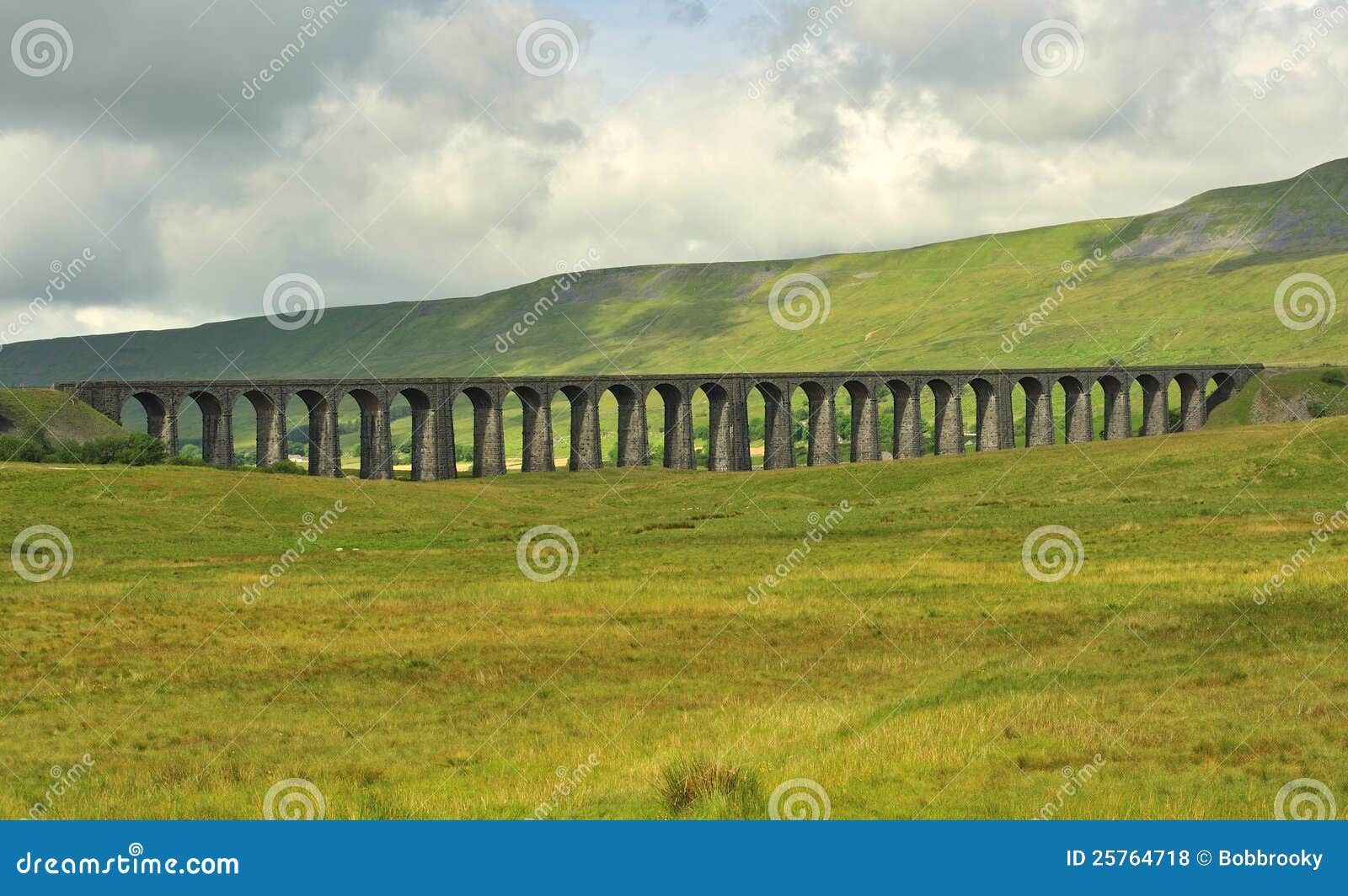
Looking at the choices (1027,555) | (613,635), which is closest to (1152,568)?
(1027,555)

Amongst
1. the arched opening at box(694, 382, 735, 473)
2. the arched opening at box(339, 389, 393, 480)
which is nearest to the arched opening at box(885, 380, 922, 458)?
the arched opening at box(694, 382, 735, 473)

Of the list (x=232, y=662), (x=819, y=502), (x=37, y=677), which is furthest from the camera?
(x=819, y=502)

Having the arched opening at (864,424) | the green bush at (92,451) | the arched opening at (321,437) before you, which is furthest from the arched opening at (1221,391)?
the green bush at (92,451)

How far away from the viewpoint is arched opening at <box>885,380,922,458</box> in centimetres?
14412

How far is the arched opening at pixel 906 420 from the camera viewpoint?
473ft

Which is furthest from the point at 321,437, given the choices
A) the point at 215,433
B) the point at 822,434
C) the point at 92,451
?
the point at 822,434

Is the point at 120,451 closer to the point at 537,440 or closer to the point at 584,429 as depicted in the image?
the point at 537,440

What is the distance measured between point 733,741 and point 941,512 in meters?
57.0

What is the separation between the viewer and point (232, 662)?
30.5m

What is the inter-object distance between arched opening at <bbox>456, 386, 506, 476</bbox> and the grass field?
4856 cm

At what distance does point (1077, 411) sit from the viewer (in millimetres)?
157250

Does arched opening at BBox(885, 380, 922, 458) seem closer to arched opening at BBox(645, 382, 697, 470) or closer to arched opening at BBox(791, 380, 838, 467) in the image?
arched opening at BBox(791, 380, 838, 467)

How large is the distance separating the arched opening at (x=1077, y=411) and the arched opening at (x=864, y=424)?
2956 cm

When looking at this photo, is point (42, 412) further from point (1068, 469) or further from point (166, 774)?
point (166, 774)
